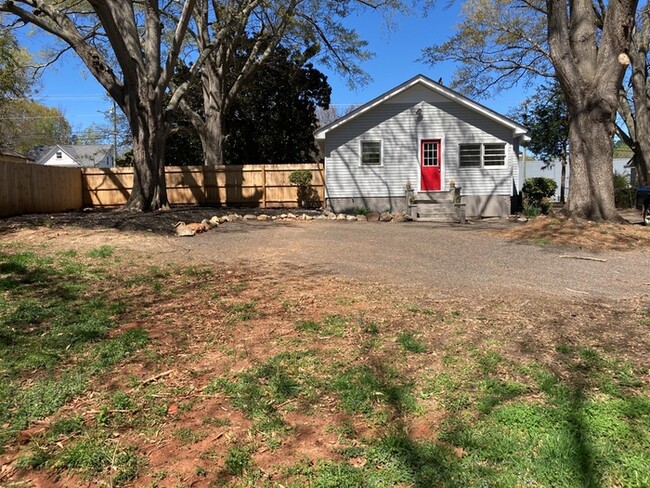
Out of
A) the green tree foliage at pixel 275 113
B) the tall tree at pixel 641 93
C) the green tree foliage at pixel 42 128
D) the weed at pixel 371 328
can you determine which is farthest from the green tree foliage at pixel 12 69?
the green tree foliage at pixel 42 128

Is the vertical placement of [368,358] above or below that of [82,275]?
below

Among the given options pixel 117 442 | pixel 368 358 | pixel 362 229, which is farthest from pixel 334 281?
pixel 362 229

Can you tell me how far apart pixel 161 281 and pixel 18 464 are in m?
3.64

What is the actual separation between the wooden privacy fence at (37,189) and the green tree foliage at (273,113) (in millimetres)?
7342

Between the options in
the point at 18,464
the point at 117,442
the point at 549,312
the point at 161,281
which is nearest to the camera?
the point at 18,464

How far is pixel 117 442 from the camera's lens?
2779 millimetres

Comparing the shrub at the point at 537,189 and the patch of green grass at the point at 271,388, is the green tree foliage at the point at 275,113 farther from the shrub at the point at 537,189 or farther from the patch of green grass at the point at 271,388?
the patch of green grass at the point at 271,388

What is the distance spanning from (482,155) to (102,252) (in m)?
14.9

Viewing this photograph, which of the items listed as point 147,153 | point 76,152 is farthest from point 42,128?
point 147,153

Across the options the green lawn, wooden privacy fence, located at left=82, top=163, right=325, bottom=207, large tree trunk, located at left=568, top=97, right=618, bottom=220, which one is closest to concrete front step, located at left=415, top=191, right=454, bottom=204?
wooden privacy fence, located at left=82, top=163, right=325, bottom=207

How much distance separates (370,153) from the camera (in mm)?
18641

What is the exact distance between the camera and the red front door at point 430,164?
18422mm

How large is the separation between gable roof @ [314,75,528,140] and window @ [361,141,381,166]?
122 centimetres

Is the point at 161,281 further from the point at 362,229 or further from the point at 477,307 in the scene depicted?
the point at 362,229
